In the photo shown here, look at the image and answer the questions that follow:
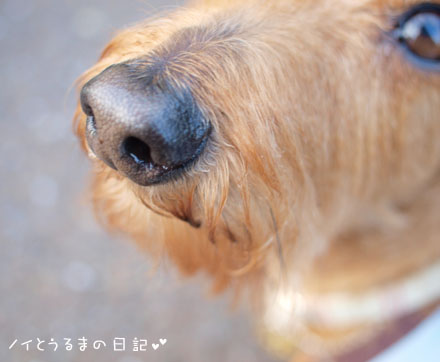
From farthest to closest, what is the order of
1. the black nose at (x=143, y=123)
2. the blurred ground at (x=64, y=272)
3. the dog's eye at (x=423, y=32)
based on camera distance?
the blurred ground at (x=64, y=272), the dog's eye at (x=423, y=32), the black nose at (x=143, y=123)

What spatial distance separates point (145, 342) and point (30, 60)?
3087 millimetres

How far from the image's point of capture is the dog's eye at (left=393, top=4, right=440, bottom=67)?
6.15 ft

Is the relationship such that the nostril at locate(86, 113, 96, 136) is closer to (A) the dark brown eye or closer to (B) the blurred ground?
(A) the dark brown eye

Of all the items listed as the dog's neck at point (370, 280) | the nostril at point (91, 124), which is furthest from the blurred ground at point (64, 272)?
the nostril at point (91, 124)

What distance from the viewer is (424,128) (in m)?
1.96

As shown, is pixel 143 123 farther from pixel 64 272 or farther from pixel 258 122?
pixel 64 272

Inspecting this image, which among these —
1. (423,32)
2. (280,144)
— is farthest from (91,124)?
(423,32)

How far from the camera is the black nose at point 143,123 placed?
4.18 feet

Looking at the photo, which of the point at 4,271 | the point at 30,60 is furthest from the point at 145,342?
the point at 30,60

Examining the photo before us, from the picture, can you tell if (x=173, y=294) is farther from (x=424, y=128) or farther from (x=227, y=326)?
(x=424, y=128)

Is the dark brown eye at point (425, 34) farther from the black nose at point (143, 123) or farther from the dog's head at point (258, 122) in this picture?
the black nose at point (143, 123)

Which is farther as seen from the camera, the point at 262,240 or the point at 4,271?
the point at 4,271

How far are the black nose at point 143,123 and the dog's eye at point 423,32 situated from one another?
1079 mm

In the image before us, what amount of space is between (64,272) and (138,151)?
278 centimetres
